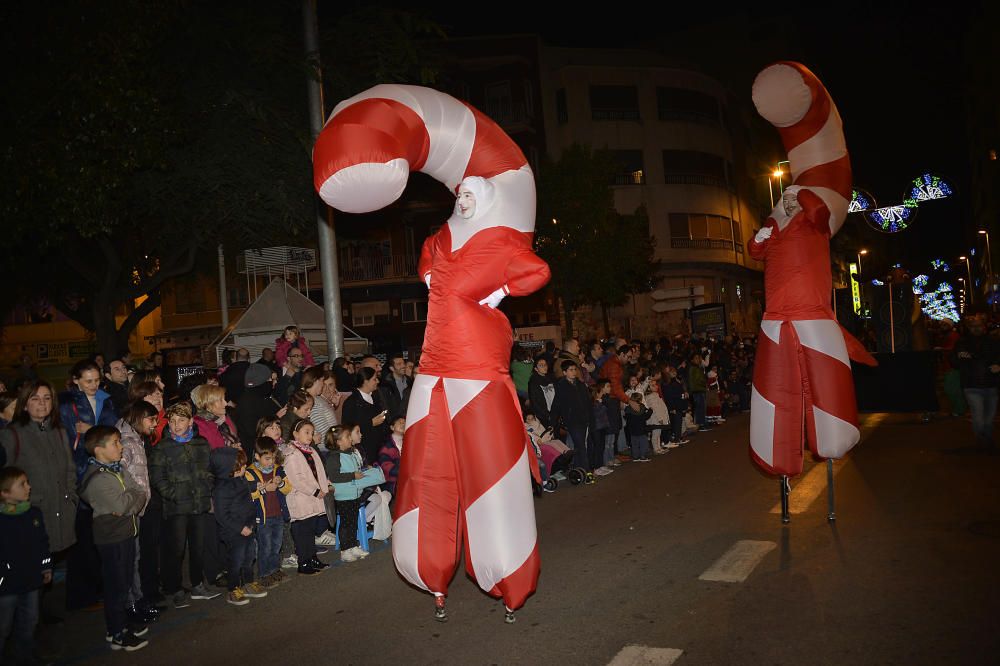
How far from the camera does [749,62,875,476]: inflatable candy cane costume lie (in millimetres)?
6855

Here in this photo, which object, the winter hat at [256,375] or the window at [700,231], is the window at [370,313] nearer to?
the window at [700,231]

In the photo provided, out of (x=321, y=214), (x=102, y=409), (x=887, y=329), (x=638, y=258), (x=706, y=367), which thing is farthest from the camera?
(x=638, y=258)

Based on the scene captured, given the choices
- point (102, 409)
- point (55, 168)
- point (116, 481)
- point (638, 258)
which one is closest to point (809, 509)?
point (116, 481)

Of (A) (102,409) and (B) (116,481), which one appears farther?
(A) (102,409)

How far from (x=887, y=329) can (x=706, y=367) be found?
446cm

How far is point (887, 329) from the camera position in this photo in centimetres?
1384

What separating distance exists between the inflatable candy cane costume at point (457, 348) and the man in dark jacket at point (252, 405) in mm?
4875

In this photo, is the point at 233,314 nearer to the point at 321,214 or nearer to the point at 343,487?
the point at 321,214

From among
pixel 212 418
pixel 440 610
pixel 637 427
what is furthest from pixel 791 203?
pixel 637 427

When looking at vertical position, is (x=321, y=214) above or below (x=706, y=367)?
above

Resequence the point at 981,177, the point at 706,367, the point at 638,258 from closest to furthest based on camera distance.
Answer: the point at 706,367
the point at 638,258
the point at 981,177

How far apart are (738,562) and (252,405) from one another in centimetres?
625

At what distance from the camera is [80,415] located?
23.5ft

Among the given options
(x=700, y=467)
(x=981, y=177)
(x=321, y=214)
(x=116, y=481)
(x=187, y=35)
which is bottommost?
(x=700, y=467)
